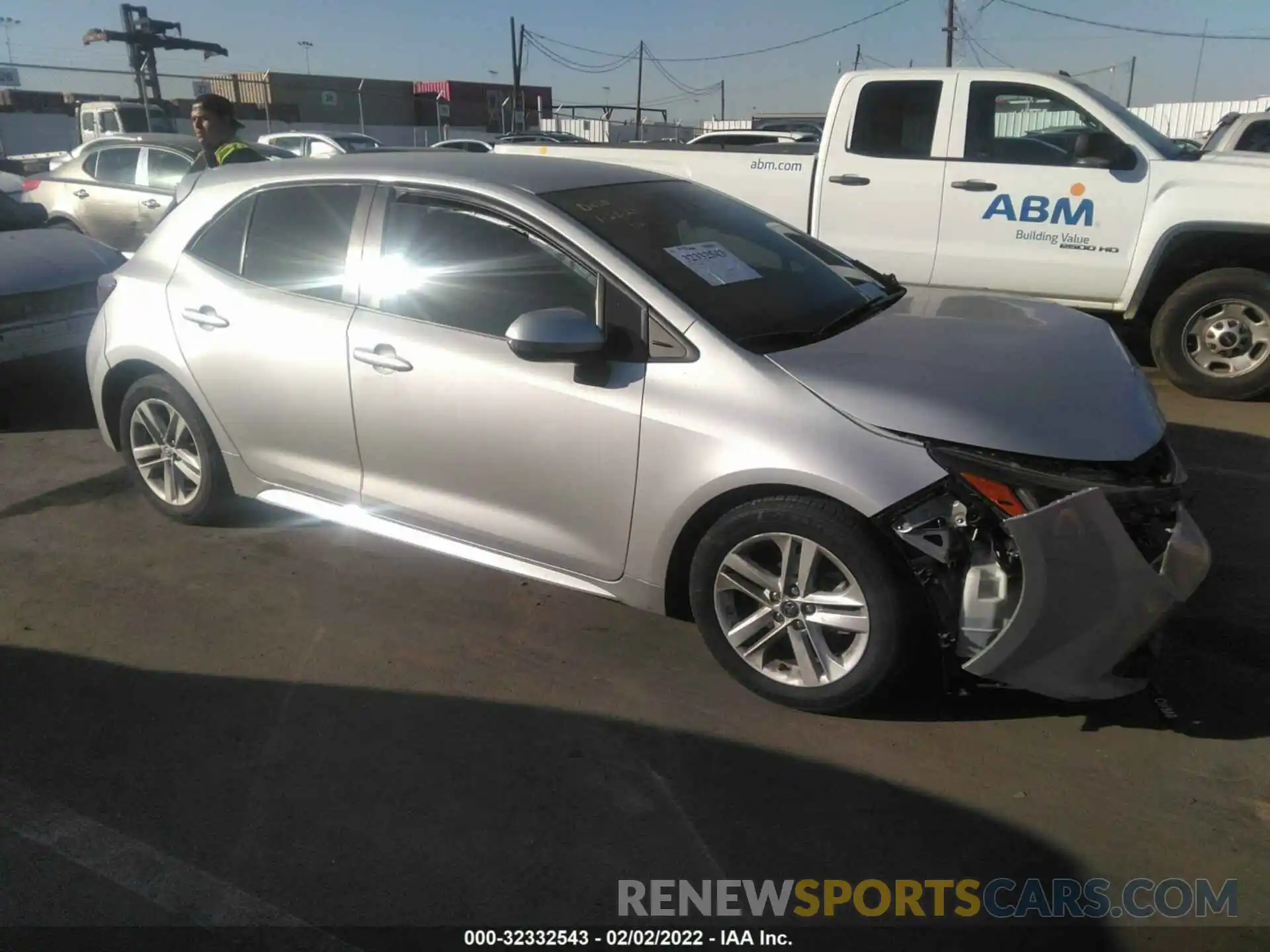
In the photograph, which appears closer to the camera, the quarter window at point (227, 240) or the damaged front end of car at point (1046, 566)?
the damaged front end of car at point (1046, 566)

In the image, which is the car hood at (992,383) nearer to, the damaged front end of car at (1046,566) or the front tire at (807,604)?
the damaged front end of car at (1046,566)

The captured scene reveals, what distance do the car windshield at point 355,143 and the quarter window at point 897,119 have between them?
15402mm

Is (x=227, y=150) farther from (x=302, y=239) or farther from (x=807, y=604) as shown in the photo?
(x=807, y=604)

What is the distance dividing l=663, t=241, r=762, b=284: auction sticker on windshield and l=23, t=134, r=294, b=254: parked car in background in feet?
26.2

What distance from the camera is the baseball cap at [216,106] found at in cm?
643

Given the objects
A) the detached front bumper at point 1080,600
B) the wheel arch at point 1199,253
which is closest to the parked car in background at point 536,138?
the wheel arch at point 1199,253

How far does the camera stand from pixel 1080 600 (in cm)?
276

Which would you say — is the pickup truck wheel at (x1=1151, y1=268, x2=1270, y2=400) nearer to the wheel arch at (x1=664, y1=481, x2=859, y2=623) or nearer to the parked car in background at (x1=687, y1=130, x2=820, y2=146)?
the wheel arch at (x1=664, y1=481, x2=859, y2=623)

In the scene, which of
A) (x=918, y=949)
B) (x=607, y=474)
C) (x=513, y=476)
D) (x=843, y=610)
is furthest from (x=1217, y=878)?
(x=513, y=476)

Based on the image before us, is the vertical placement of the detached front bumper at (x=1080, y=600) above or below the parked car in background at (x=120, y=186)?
below

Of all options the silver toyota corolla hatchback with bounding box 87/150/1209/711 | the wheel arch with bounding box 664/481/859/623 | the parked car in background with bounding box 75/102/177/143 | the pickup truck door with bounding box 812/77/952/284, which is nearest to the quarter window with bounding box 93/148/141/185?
the silver toyota corolla hatchback with bounding box 87/150/1209/711

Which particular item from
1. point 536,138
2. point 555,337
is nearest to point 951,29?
point 536,138

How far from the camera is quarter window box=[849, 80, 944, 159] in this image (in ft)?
23.0

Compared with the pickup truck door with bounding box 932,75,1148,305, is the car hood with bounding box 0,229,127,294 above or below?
below
